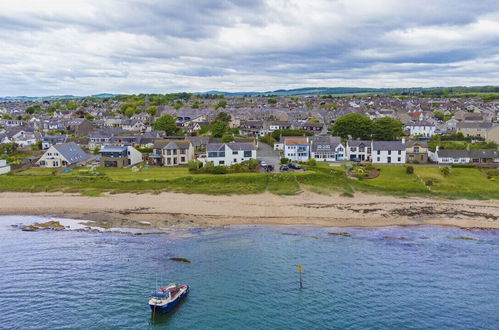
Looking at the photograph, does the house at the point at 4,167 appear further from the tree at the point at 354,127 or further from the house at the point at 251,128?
the tree at the point at 354,127

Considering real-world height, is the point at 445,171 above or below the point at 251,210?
above

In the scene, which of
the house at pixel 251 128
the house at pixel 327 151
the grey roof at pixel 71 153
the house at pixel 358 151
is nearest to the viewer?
the grey roof at pixel 71 153

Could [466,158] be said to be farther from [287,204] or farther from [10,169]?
[10,169]

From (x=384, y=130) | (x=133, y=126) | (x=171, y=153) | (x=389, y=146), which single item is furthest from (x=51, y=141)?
(x=384, y=130)

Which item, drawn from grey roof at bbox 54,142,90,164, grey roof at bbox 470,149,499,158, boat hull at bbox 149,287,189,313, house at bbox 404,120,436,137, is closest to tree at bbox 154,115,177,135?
grey roof at bbox 54,142,90,164

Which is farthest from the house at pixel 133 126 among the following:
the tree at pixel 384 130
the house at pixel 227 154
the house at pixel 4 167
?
the tree at pixel 384 130

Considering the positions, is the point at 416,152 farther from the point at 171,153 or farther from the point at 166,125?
the point at 166,125
